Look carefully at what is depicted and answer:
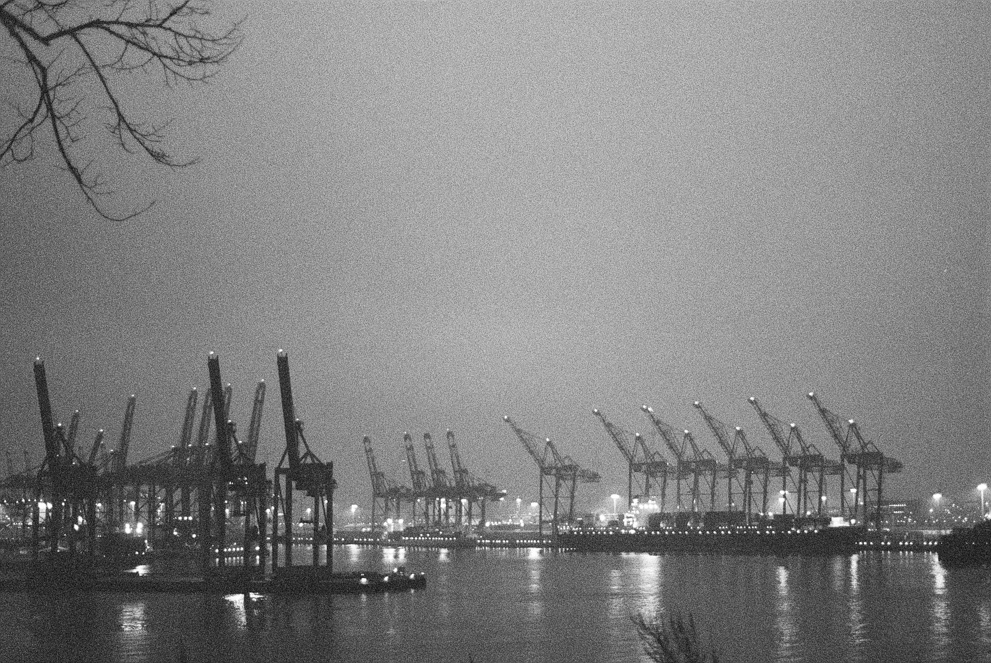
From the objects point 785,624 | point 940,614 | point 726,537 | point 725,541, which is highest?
point 785,624

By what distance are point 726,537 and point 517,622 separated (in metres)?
77.3

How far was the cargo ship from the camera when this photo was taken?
10762 cm

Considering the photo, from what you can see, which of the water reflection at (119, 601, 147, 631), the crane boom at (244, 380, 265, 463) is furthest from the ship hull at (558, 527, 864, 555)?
the water reflection at (119, 601, 147, 631)

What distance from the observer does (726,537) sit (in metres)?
113

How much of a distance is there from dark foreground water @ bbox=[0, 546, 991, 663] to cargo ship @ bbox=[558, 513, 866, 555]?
4637cm

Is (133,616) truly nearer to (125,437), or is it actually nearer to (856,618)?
(856,618)

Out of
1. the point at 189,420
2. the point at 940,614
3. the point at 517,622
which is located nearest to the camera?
the point at 517,622

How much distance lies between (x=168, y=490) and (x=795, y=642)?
75487 mm

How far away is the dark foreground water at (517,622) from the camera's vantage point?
29.9 m

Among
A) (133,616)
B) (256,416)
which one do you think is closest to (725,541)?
(256,416)

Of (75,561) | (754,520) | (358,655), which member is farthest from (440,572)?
(754,520)

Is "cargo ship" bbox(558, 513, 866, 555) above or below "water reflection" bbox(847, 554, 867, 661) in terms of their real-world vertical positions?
below

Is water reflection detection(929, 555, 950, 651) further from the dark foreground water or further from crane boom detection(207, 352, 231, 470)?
crane boom detection(207, 352, 231, 470)

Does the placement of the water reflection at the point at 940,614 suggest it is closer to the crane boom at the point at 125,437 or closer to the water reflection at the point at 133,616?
the water reflection at the point at 133,616
